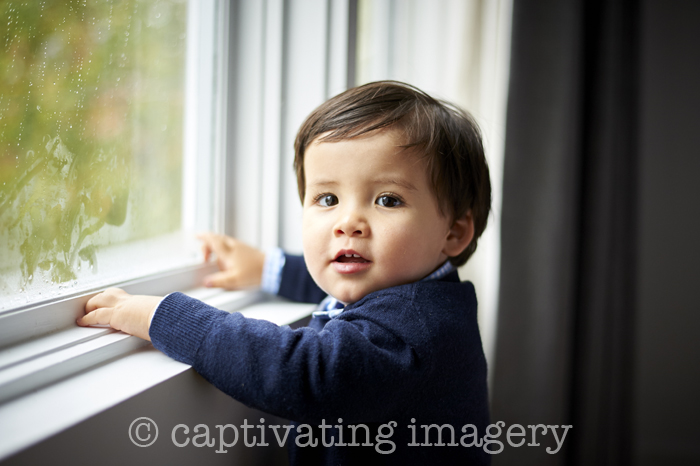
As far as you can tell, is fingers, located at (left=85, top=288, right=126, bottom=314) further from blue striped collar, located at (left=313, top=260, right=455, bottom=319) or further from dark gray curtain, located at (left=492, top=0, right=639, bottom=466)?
dark gray curtain, located at (left=492, top=0, right=639, bottom=466)

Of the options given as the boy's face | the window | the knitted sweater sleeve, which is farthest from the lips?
the window

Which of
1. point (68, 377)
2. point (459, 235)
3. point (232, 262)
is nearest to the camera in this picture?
point (68, 377)

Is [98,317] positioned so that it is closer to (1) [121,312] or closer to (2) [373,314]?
(1) [121,312]

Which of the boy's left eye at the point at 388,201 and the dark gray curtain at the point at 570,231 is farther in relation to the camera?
the dark gray curtain at the point at 570,231

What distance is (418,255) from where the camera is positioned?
0.66m

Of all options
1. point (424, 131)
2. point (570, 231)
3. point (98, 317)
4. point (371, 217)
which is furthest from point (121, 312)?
point (570, 231)

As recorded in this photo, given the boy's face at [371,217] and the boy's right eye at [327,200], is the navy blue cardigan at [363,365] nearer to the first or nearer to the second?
the boy's face at [371,217]

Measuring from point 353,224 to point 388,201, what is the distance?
7 cm

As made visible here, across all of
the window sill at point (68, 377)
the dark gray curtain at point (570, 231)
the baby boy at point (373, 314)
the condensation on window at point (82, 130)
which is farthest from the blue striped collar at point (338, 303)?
the dark gray curtain at point (570, 231)

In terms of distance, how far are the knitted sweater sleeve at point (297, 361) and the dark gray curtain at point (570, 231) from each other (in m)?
0.70

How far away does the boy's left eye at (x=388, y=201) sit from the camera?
655mm

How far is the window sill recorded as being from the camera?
0.39 metres

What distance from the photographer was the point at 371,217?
0.65 m

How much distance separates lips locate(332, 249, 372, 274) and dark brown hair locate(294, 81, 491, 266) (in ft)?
0.50
